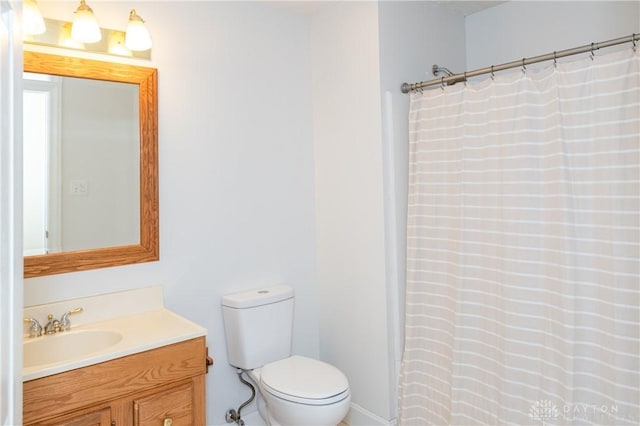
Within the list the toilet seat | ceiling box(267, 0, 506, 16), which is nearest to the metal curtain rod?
ceiling box(267, 0, 506, 16)

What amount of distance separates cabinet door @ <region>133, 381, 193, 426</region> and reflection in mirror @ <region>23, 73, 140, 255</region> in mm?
712

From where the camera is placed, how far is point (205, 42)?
2.30m

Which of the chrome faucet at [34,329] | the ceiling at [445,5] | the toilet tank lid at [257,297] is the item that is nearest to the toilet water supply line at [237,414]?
the toilet tank lid at [257,297]

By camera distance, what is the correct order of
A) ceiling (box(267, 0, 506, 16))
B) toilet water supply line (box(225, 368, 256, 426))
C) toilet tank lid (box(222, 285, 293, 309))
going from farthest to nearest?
ceiling (box(267, 0, 506, 16)) < toilet water supply line (box(225, 368, 256, 426)) < toilet tank lid (box(222, 285, 293, 309))

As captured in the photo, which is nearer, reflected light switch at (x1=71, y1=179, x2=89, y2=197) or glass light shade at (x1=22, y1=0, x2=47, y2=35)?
glass light shade at (x1=22, y1=0, x2=47, y2=35)

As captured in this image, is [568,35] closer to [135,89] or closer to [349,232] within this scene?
[349,232]

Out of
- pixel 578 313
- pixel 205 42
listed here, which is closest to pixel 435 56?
pixel 205 42

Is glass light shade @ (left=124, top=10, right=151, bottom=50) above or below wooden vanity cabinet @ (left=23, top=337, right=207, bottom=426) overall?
above

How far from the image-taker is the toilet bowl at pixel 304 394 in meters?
1.92

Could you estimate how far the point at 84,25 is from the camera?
1.82 meters

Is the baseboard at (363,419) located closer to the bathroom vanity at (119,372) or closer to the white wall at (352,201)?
the white wall at (352,201)

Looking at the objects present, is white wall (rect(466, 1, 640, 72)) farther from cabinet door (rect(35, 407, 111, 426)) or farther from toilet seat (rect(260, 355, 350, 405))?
cabinet door (rect(35, 407, 111, 426))

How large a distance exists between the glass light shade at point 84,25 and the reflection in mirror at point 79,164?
185 mm

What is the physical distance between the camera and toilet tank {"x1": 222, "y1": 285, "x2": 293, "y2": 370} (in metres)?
2.25
